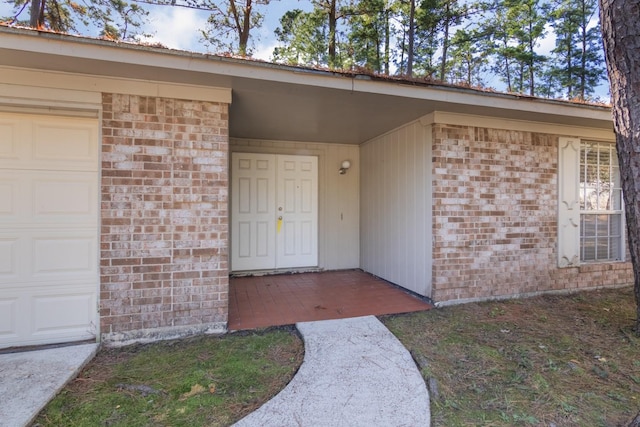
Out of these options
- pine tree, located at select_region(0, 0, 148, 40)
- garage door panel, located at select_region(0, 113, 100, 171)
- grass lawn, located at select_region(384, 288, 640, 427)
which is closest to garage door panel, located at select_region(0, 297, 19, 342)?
garage door panel, located at select_region(0, 113, 100, 171)

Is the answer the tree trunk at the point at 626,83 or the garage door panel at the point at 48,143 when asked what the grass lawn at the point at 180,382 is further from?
the tree trunk at the point at 626,83

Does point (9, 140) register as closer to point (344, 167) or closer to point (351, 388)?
point (351, 388)

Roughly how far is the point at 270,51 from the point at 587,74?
1253 cm

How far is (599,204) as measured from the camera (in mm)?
4961

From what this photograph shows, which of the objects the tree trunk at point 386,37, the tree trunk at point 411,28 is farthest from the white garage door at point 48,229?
the tree trunk at point 411,28

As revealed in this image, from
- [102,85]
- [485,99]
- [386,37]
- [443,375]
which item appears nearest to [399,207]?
[485,99]

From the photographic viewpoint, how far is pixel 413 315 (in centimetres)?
375

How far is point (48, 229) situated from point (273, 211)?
3.30 meters

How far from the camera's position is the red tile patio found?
3.66 meters

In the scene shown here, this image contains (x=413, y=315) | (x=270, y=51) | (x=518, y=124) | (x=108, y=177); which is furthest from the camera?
(x=270, y=51)

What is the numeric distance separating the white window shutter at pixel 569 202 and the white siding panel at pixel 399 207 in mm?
2068

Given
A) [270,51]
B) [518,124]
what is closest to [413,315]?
[518,124]

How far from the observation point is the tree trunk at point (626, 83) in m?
2.38

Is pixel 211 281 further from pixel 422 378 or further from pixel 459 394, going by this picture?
pixel 459 394
